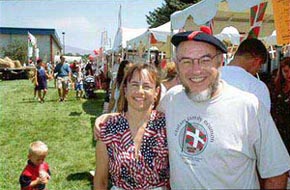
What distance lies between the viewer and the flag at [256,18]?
499 centimetres

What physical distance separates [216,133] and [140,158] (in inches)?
19.1

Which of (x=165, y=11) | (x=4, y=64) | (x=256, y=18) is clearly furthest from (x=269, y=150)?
(x=165, y=11)

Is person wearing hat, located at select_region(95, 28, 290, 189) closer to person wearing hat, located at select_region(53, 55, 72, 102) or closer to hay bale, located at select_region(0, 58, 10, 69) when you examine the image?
person wearing hat, located at select_region(53, 55, 72, 102)

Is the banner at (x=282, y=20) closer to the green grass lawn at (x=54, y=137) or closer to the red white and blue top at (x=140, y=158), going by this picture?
the red white and blue top at (x=140, y=158)

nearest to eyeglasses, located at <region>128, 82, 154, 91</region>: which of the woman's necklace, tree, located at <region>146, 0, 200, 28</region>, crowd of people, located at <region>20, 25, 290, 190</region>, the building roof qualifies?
crowd of people, located at <region>20, 25, 290, 190</region>

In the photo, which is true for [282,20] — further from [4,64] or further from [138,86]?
[4,64]

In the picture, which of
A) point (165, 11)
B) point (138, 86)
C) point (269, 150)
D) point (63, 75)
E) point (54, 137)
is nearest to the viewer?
point (269, 150)

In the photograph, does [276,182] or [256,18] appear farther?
[256,18]

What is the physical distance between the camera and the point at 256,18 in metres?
5.11

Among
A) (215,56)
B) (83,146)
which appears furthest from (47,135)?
(215,56)

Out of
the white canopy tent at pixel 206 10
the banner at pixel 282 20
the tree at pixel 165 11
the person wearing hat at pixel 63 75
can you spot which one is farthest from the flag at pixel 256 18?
the tree at pixel 165 11

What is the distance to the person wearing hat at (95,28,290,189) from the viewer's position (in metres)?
1.69

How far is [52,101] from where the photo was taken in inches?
536

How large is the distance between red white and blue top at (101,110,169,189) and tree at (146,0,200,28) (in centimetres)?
3033
